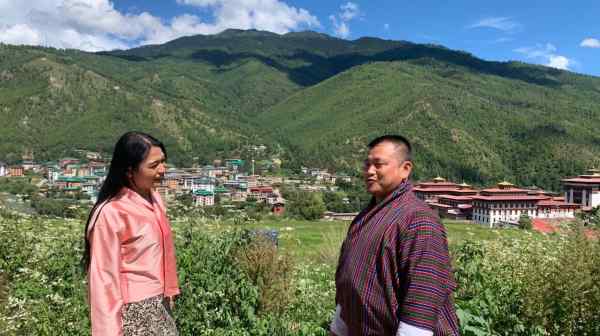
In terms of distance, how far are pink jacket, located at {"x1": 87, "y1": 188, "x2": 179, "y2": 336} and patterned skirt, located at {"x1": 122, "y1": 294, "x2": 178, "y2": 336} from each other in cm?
4

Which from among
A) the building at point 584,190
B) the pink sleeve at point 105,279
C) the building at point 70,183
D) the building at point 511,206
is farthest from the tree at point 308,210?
the building at point 70,183

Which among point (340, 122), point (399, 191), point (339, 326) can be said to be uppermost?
point (340, 122)

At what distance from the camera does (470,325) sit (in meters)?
2.96

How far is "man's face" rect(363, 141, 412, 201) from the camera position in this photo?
2.13 meters

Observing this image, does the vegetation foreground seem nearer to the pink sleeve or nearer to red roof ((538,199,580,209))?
the pink sleeve

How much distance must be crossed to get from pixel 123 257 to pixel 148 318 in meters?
0.34

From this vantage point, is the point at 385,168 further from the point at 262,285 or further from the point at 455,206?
the point at 455,206

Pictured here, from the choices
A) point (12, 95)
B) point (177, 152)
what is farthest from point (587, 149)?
point (12, 95)

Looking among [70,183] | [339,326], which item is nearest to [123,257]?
[339,326]

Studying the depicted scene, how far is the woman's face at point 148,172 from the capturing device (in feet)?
7.91

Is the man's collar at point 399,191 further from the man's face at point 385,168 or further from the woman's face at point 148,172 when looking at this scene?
the woman's face at point 148,172

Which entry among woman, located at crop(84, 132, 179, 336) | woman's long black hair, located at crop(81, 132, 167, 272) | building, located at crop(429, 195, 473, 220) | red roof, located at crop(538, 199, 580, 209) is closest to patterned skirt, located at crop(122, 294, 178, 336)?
woman, located at crop(84, 132, 179, 336)

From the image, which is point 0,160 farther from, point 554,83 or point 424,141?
point 554,83

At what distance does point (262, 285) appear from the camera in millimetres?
4250
